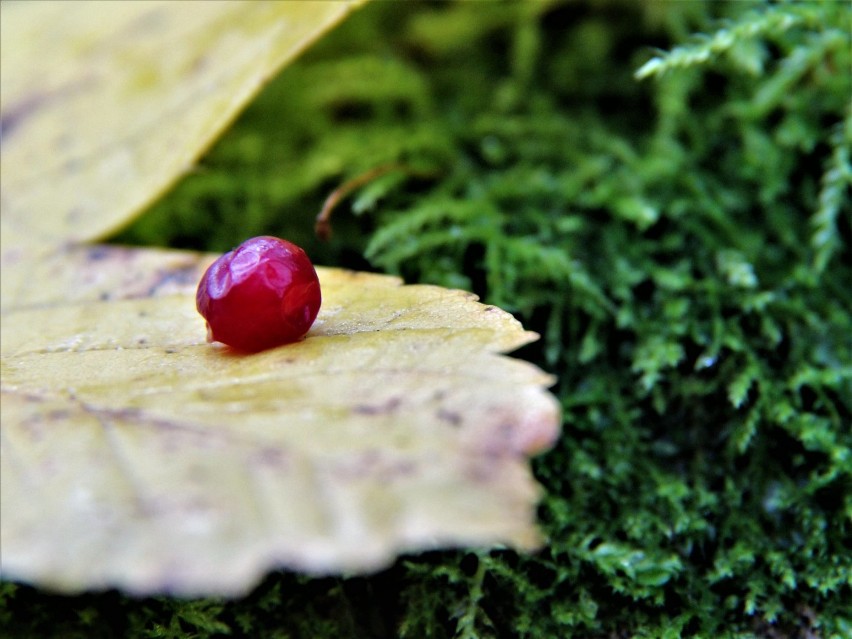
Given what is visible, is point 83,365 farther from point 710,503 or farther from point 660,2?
point 660,2

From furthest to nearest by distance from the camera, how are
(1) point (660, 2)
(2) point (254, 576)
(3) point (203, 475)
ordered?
(1) point (660, 2) < (3) point (203, 475) < (2) point (254, 576)

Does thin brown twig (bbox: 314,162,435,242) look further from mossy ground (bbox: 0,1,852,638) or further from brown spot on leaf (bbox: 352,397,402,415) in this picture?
brown spot on leaf (bbox: 352,397,402,415)

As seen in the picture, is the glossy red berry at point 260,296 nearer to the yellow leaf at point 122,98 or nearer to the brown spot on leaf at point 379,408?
the brown spot on leaf at point 379,408

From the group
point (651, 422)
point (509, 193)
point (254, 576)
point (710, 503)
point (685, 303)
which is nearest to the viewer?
point (254, 576)

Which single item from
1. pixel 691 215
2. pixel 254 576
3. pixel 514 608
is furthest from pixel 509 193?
pixel 254 576

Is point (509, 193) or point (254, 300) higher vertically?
point (254, 300)

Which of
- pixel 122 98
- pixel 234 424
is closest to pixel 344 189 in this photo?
pixel 122 98

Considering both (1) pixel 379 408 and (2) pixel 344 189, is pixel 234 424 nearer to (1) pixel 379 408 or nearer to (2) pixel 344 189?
(1) pixel 379 408

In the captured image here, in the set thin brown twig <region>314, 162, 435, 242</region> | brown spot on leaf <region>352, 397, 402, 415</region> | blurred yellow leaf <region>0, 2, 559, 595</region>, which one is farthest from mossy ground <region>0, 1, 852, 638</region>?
brown spot on leaf <region>352, 397, 402, 415</region>
